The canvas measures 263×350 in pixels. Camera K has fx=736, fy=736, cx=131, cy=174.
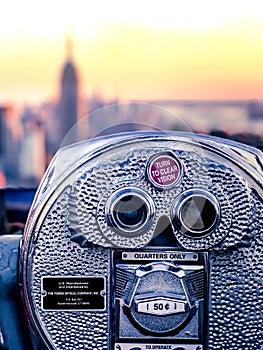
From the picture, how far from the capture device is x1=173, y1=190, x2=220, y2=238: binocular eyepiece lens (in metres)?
1.91

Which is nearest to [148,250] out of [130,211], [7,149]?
[130,211]

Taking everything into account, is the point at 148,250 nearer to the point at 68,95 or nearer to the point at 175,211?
the point at 175,211

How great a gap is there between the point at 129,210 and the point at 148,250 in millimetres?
116

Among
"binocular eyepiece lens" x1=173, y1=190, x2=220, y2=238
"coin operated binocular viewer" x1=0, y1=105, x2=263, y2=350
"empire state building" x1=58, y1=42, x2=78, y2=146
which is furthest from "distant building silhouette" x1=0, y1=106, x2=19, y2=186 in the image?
"binocular eyepiece lens" x1=173, y1=190, x2=220, y2=238

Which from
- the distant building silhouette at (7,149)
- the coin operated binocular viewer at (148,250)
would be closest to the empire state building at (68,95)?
the distant building silhouette at (7,149)

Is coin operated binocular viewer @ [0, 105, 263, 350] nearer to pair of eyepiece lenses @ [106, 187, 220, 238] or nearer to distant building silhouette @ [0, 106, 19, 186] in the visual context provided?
pair of eyepiece lenses @ [106, 187, 220, 238]

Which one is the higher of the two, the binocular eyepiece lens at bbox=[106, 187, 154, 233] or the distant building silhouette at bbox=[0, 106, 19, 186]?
the binocular eyepiece lens at bbox=[106, 187, 154, 233]

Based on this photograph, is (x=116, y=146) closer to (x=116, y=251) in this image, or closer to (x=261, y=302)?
(x=116, y=251)

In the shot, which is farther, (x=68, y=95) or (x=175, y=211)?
(x=68, y=95)

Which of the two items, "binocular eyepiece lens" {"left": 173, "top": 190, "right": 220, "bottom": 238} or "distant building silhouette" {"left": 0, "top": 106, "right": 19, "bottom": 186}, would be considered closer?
"binocular eyepiece lens" {"left": 173, "top": 190, "right": 220, "bottom": 238}

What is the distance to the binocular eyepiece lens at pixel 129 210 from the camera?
191cm

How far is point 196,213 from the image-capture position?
1.94m

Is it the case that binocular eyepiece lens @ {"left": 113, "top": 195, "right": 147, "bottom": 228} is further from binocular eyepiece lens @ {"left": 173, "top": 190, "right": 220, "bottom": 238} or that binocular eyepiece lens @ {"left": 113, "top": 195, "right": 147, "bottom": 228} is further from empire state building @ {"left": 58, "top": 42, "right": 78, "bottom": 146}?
empire state building @ {"left": 58, "top": 42, "right": 78, "bottom": 146}

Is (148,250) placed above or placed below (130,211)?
below
